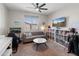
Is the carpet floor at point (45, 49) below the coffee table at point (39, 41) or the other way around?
below

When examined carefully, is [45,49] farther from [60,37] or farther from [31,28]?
[31,28]

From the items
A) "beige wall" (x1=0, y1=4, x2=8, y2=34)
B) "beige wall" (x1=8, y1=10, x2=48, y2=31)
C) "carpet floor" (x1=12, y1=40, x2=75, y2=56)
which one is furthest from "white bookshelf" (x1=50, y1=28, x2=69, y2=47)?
"beige wall" (x1=0, y1=4, x2=8, y2=34)

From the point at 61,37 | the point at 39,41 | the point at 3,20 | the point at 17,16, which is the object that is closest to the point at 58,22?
the point at 61,37

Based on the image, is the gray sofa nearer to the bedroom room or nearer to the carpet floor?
the bedroom room

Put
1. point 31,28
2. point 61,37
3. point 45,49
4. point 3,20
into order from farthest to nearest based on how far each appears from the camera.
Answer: point 61,37 → point 45,49 → point 31,28 → point 3,20

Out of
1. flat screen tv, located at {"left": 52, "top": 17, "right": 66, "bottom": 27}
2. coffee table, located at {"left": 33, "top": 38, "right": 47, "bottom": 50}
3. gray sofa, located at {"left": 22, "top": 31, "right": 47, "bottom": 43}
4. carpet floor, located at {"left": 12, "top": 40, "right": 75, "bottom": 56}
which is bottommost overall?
carpet floor, located at {"left": 12, "top": 40, "right": 75, "bottom": 56}

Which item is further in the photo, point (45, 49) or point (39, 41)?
point (45, 49)

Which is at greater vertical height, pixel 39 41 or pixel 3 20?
pixel 3 20

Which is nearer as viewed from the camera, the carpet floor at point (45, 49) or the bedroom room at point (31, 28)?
the bedroom room at point (31, 28)

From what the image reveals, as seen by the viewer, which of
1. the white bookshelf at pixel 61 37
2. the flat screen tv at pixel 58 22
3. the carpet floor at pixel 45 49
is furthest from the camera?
the white bookshelf at pixel 61 37

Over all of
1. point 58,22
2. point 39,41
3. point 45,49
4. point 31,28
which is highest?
point 58,22

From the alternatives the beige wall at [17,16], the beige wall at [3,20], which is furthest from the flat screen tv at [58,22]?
the beige wall at [3,20]

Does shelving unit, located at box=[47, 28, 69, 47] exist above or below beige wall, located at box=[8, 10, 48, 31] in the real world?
below

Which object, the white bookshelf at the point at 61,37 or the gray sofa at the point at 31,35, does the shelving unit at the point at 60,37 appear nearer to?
the white bookshelf at the point at 61,37
